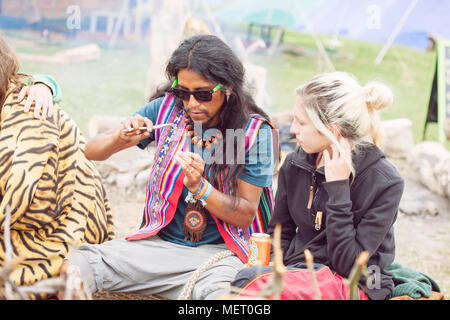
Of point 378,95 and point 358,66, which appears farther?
point 358,66

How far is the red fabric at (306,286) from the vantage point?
6.35 feet

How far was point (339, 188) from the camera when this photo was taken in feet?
7.10

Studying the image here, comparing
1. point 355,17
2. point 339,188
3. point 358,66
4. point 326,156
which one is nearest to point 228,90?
point 326,156

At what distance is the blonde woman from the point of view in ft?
7.05

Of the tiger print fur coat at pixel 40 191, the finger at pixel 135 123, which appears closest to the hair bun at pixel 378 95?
Result: the finger at pixel 135 123

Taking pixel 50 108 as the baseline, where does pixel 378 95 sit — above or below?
above

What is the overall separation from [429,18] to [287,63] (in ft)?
10.2

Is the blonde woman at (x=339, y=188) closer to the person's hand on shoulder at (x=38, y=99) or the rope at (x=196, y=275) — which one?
the rope at (x=196, y=275)

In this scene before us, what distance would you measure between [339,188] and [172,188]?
2.57 feet

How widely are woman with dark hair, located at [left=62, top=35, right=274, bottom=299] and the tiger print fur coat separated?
0.40 ft

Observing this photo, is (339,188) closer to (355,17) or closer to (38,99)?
(38,99)

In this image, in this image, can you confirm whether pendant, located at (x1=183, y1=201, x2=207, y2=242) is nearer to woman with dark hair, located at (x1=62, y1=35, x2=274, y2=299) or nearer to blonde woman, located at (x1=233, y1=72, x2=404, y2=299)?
woman with dark hair, located at (x1=62, y1=35, x2=274, y2=299)
